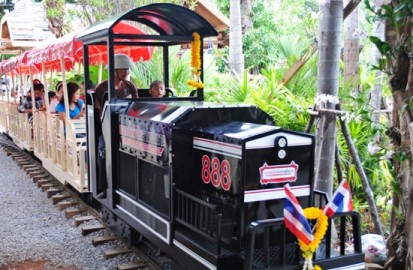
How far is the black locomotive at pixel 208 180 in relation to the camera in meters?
3.43

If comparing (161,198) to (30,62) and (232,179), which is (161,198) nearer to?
(232,179)

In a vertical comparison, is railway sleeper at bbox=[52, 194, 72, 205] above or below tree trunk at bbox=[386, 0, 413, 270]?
below

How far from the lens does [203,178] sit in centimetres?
403

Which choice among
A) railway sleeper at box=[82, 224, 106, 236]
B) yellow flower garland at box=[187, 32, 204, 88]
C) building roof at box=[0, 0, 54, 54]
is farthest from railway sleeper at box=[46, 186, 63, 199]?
building roof at box=[0, 0, 54, 54]

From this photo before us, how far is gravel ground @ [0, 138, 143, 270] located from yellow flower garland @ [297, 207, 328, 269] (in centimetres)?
259

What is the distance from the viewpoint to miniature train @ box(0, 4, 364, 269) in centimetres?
344

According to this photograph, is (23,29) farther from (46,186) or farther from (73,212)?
(73,212)

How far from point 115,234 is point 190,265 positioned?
243 cm

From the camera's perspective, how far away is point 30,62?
9547 millimetres

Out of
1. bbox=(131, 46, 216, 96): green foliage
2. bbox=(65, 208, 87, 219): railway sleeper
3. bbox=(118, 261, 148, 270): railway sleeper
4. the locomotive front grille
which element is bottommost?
bbox=(65, 208, 87, 219): railway sleeper

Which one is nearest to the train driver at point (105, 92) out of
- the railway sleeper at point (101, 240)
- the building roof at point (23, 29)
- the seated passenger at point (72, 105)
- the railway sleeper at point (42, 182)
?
the railway sleeper at point (101, 240)

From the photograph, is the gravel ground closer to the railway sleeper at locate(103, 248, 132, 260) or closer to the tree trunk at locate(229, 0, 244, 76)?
the railway sleeper at locate(103, 248, 132, 260)

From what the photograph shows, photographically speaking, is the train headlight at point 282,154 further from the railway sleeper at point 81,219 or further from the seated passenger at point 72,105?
the seated passenger at point 72,105

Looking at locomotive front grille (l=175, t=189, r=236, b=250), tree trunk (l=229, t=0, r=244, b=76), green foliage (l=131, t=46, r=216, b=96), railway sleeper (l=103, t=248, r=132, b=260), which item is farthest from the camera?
tree trunk (l=229, t=0, r=244, b=76)
